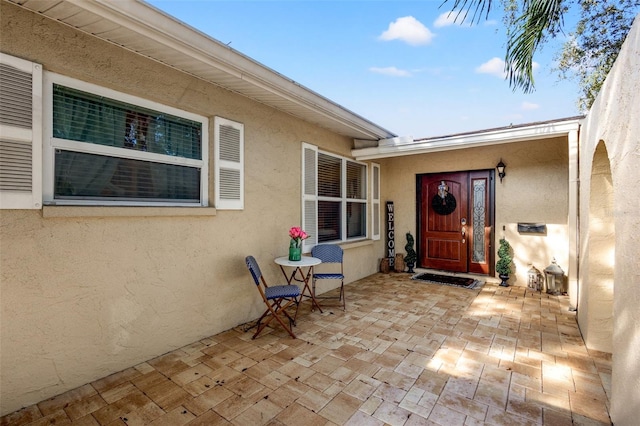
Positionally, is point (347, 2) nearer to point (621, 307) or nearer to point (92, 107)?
point (92, 107)

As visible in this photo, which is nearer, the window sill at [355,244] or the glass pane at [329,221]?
the glass pane at [329,221]

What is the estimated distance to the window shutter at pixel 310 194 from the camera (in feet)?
15.6

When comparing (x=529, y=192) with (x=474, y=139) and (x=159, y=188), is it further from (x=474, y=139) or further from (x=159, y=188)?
(x=159, y=188)

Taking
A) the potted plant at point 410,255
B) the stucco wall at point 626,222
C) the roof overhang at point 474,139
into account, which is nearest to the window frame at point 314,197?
the roof overhang at point 474,139

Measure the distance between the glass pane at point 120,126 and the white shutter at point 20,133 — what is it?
18cm

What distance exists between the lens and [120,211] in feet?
8.53

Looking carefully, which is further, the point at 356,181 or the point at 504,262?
the point at 356,181

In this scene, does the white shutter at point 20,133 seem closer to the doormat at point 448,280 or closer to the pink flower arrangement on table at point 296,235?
the pink flower arrangement on table at point 296,235

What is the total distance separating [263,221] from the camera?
4.05 meters

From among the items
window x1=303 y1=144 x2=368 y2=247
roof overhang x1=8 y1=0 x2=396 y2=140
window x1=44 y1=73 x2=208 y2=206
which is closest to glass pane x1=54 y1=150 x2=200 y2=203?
window x1=44 y1=73 x2=208 y2=206

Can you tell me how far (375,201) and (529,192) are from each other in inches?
117

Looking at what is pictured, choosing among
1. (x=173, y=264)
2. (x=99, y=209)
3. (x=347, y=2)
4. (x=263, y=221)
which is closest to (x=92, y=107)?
(x=99, y=209)

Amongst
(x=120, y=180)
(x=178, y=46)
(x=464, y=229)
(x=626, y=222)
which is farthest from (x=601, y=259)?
(x=120, y=180)

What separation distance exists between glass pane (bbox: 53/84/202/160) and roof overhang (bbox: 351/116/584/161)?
11.4 feet
